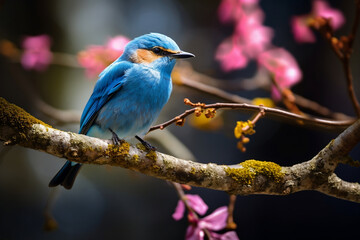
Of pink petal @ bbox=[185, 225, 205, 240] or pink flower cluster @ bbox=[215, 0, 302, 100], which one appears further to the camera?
pink flower cluster @ bbox=[215, 0, 302, 100]

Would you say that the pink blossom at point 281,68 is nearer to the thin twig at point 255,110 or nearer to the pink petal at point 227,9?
the pink petal at point 227,9

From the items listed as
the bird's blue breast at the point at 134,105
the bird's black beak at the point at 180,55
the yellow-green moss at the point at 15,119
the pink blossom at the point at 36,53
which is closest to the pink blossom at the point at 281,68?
the bird's black beak at the point at 180,55

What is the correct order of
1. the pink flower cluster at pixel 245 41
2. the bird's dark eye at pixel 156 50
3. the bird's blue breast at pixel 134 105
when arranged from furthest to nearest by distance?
the pink flower cluster at pixel 245 41, the bird's dark eye at pixel 156 50, the bird's blue breast at pixel 134 105

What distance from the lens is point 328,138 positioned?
334 cm

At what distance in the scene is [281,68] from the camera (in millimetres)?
2715

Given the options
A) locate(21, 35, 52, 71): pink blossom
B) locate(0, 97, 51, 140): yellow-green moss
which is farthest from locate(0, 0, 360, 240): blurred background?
locate(0, 97, 51, 140): yellow-green moss

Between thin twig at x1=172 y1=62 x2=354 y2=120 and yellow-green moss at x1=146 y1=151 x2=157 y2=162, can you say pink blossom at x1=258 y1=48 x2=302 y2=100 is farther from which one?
yellow-green moss at x1=146 y1=151 x2=157 y2=162

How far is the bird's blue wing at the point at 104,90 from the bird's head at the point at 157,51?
10 cm

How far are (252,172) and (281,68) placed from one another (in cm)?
133

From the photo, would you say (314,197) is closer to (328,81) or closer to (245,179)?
(328,81)

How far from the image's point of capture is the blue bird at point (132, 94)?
2.05m

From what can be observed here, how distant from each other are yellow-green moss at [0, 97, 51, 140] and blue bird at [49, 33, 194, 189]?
735 mm

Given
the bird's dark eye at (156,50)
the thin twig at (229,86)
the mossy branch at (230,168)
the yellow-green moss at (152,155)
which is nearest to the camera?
the mossy branch at (230,168)

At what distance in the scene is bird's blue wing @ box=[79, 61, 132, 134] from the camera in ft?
6.89
